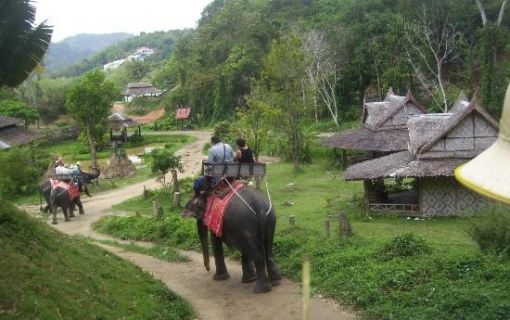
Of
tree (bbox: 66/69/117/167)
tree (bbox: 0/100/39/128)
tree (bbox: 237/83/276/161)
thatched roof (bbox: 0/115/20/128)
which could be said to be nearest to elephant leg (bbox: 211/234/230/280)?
tree (bbox: 237/83/276/161)

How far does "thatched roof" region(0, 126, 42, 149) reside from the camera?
3359cm

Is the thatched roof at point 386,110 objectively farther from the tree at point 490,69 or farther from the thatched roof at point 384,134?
the tree at point 490,69

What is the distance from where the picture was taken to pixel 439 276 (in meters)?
9.52

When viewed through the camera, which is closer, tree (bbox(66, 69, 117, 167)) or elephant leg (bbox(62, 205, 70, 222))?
elephant leg (bbox(62, 205, 70, 222))

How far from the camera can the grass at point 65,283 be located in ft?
23.9

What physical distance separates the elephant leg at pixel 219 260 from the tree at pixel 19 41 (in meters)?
4.58

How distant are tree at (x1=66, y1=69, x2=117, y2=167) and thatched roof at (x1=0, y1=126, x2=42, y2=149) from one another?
371 centimetres

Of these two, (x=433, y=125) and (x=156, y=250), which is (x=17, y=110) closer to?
(x=433, y=125)

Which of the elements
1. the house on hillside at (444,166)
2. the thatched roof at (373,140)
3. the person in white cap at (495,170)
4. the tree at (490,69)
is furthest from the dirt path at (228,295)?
the tree at (490,69)

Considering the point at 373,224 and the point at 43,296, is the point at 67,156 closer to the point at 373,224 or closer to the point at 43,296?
the point at 373,224

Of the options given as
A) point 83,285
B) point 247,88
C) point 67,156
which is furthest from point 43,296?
point 247,88

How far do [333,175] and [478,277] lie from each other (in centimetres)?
1869

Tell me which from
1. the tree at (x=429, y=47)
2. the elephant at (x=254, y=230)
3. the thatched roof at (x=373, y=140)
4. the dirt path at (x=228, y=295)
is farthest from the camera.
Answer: the tree at (x=429, y=47)

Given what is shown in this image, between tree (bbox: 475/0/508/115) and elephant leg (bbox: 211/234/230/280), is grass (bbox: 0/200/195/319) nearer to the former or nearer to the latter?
elephant leg (bbox: 211/234/230/280)
